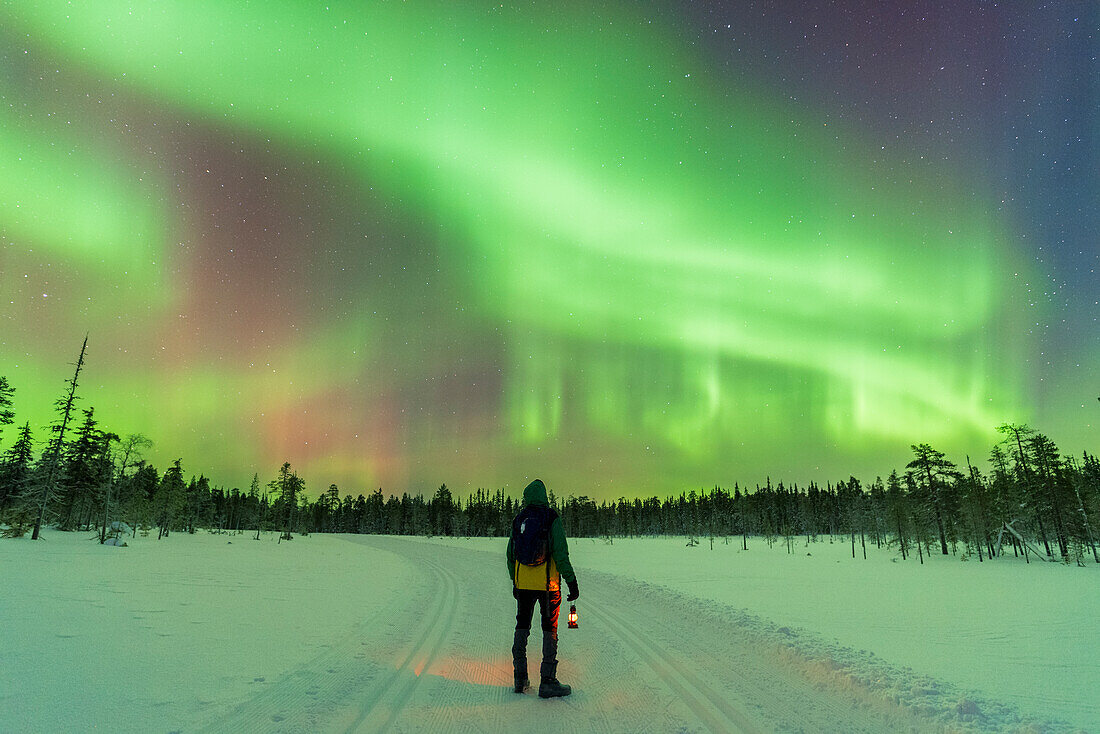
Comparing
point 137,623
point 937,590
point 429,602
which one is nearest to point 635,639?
point 429,602

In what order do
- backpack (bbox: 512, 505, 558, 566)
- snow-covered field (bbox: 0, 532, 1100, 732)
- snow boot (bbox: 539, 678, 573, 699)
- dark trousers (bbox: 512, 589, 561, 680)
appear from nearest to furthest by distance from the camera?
snow-covered field (bbox: 0, 532, 1100, 732) < snow boot (bbox: 539, 678, 573, 699) < dark trousers (bbox: 512, 589, 561, 680) < backpack (bbox: 512, 505, 558, 566)

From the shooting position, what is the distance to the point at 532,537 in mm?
6281

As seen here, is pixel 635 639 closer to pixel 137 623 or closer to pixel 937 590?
pixel 137 623

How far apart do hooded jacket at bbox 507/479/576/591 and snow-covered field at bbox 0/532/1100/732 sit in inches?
51.4

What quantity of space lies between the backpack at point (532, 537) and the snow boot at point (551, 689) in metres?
1.29

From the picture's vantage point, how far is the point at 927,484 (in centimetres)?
5728

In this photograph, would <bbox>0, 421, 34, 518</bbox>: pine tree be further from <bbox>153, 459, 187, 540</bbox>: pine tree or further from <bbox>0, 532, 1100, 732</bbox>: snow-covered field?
<bbox>0, 532, 1100, 732</bbox>: snow-covered field

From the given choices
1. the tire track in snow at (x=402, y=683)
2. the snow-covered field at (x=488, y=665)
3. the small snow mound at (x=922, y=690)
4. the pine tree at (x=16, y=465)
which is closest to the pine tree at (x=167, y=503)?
the pine tree at (x=16, y=465)

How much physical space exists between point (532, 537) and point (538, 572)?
43cm

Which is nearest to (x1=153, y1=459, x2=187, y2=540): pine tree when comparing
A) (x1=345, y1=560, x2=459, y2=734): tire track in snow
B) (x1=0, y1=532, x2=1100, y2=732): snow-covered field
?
(x1=0, y1=532, x2=1100, y2=732): snow-covered field

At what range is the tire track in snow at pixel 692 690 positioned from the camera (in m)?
5.13

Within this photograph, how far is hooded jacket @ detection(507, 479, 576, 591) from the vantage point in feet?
20.4

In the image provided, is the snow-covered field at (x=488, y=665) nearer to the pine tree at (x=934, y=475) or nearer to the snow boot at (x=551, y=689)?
the snow boot at (x=551, y=689)

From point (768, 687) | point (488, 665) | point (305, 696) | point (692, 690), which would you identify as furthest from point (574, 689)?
point (305, 696)
